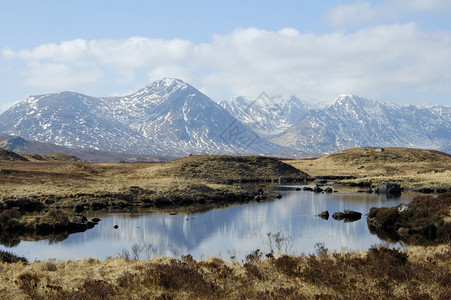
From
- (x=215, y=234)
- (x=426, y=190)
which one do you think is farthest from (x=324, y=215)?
(x=426, y=190)

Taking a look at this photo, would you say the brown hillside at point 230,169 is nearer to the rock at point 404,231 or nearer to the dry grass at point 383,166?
the dry grass at point 383,166

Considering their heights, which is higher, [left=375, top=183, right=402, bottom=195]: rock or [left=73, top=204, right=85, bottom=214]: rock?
[left=375, top=183, right=402, bottom=195]: rock

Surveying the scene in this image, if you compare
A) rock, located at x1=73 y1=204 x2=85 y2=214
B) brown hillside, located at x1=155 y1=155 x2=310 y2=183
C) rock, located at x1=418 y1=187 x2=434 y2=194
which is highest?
brown hillside, located at x1=155 y1=155 x2=310 y2=183

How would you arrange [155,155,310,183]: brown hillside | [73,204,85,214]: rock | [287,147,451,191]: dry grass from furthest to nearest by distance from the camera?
1. [155,155,310,183]: brown hillside
2. [287,147,451,191]: dry grass
3. [73,204,85,214]: rock

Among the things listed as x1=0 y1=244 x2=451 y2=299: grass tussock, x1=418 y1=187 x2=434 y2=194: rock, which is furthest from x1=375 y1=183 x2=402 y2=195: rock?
x1=0 y1=244 x2=451 y2=299: grass tussock

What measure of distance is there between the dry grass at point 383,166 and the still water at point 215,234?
48327 millimetres

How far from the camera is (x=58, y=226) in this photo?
161 feet

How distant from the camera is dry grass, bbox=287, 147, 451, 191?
113 m

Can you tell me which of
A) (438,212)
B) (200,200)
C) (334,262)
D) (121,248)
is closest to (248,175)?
(200,200)

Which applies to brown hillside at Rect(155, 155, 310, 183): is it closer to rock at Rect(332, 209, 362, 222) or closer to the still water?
the still water

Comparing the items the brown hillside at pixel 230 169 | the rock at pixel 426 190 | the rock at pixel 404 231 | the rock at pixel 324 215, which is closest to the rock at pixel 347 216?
the rock at pixel 324 215

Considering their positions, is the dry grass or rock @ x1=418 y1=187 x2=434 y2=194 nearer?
rock @ x1=418 y1=187 x2=434 y2=194

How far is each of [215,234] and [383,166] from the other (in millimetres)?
112700

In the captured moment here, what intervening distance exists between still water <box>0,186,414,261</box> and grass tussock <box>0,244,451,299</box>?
7477 millimetres
